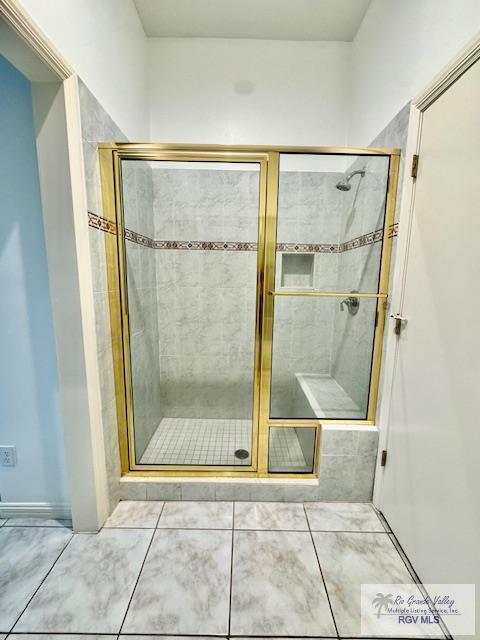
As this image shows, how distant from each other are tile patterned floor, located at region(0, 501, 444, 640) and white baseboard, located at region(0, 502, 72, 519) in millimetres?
37

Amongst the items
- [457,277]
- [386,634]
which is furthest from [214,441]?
[457,277]

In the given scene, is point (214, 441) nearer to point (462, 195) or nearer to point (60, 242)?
point (60, 242)

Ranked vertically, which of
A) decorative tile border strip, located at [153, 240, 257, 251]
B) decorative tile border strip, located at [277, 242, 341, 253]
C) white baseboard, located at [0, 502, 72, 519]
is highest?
decorative tile border strip, located at [153, 240, 257, 251]

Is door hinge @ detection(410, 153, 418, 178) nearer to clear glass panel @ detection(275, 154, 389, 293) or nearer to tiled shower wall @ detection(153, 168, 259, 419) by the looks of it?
clear glass panel @ detection(275, 154, 389, 293)

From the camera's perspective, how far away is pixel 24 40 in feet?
2.67

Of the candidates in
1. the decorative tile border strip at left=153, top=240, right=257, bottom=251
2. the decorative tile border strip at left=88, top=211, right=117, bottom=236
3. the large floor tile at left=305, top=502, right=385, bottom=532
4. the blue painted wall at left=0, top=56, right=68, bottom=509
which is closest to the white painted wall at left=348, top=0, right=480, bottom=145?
the decorative tile border strip at left=153, top=240, right=257, bottom=251

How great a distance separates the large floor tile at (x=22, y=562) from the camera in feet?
3.27

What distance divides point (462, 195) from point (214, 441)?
6.17 ft

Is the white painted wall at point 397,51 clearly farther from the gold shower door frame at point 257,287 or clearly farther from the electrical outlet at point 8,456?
the electrical outlet at point 8,456

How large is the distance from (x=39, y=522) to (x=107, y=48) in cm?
242

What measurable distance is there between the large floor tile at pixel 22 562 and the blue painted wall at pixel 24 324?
0.46ft

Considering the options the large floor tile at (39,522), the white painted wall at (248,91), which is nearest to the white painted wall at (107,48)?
the white painted wall at (248,91)

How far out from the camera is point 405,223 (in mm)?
1229

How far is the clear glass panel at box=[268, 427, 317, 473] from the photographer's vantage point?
60.3 inches
